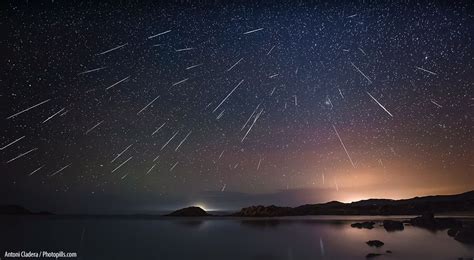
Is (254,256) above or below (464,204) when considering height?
below

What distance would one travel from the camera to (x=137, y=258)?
4019cm

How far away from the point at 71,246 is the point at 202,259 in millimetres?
28741

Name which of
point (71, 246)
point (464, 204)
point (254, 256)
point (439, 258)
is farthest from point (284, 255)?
point (464, 204)

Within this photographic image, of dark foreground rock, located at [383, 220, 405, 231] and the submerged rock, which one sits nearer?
the submerged rock

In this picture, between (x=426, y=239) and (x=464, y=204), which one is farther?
(x=464, y=204)

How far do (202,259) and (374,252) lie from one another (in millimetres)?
19453

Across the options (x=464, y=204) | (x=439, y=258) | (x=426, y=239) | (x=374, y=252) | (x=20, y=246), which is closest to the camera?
(x=439, y=258)

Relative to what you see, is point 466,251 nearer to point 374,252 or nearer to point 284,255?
point 374,252

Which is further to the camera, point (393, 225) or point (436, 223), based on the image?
point (393, 225)

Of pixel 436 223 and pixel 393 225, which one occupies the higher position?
pixel 436 223

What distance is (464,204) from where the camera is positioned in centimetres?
18075

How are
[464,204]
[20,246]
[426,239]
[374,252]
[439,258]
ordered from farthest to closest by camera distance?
1. [464,204]
2. [20,246]
3. [426,239]
4. [374,252]
5. [439,258]

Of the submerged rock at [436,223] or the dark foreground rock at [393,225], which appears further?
the dark foreground rock at [393,225]

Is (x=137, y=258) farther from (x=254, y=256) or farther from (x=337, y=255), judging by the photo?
(x=337, y=255)
